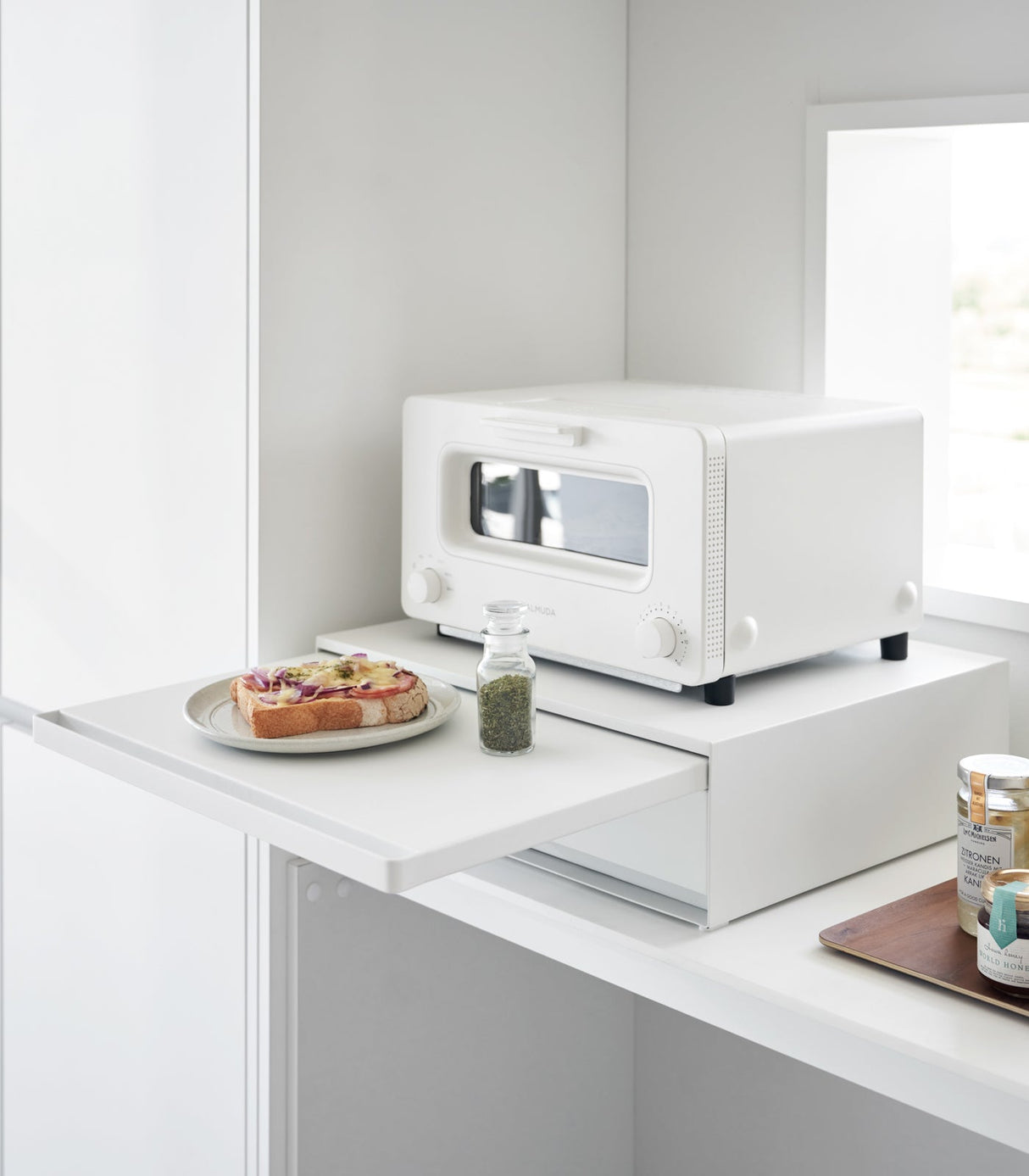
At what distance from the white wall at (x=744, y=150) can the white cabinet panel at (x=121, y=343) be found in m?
0.57

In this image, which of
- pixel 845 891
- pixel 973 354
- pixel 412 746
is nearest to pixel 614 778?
pixel 412 746

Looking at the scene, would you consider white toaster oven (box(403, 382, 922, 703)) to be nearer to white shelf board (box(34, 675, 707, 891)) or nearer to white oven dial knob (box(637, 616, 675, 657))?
white oven dial knob (box(637, 616, 675, 657))

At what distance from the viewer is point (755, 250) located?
165 cm

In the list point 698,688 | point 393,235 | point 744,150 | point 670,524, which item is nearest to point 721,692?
point 698,688

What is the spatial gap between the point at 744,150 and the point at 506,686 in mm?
856

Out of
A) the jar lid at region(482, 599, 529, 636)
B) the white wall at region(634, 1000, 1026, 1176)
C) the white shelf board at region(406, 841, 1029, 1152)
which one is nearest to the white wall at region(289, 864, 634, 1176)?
the white wall at region(634, 1000, 1026, 1176)

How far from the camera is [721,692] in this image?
1.21 m

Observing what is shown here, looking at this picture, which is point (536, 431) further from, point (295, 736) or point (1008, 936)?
point (1008, 936)

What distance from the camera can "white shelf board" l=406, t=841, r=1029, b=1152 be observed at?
918 millimetres

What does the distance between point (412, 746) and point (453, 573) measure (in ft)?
1.01

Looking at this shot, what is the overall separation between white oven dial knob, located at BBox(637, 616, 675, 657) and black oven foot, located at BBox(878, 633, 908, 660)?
0.28 metres

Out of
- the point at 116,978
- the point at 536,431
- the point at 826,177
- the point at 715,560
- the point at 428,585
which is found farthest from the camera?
the point at 116,978

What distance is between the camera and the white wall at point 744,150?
4.82ft

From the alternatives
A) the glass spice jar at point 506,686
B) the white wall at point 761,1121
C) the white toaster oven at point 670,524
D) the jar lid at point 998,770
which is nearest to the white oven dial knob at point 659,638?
the white toaster oven at point 670,524
